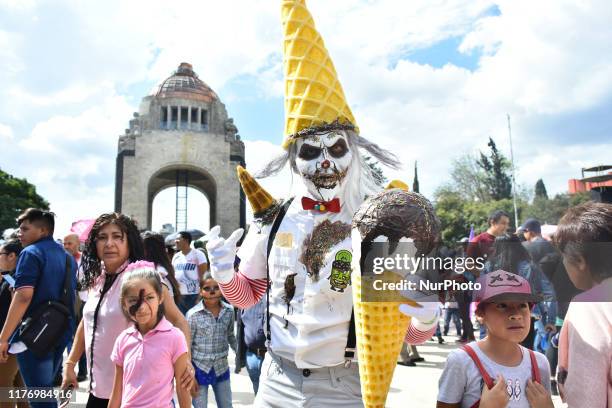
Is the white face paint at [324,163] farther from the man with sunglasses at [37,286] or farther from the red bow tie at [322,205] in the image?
the man with sunglasses at [37,286]

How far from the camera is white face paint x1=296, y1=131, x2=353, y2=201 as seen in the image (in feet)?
8.11

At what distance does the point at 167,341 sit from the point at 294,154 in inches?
47.7

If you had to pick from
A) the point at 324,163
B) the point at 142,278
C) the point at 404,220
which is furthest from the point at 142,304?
the point at 404,220

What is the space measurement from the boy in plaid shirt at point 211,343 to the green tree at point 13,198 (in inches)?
1304

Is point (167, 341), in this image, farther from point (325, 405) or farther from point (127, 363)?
point (325, 405)

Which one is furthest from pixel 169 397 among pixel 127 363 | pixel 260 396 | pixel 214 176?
pixel 214 176

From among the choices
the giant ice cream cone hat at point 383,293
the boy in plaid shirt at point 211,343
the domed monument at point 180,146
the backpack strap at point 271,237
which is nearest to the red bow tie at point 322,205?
the backpack strap at point 271,237

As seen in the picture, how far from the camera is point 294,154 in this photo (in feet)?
8.91

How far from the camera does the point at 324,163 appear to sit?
2482 millimetres

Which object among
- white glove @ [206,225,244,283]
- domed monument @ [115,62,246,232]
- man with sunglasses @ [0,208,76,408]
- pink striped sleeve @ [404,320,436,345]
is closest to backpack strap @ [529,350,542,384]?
pink striped sleeve @ [404,320,436,345]

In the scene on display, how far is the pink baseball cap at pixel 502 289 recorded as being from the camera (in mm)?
1819

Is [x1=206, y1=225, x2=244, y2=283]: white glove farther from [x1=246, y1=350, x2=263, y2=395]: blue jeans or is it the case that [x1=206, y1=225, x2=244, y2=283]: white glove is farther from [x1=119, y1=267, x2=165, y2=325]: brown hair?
[x1=246, y1=350, x2=263, y2=395]: blue jeans

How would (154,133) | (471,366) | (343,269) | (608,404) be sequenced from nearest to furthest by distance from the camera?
(608,404) → (471,366) → (343,269) → (154,133)

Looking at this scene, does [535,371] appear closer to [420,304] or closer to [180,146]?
[420,304]
